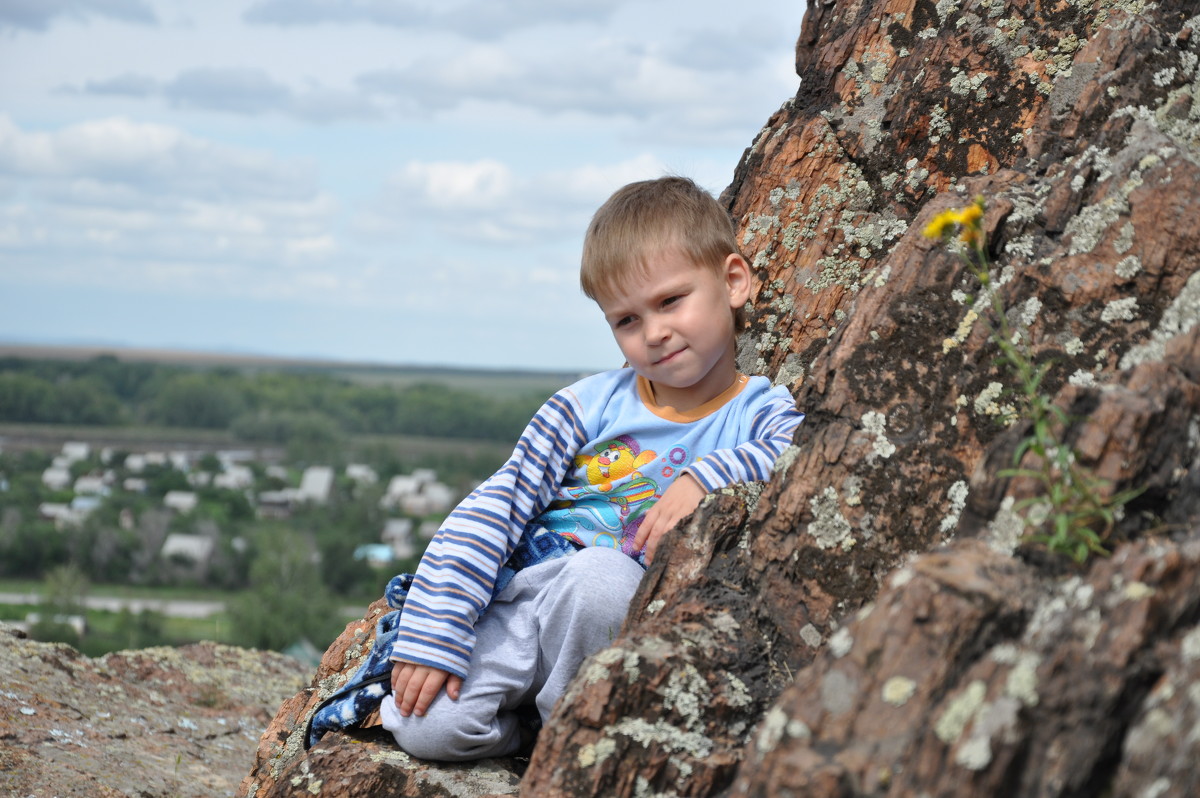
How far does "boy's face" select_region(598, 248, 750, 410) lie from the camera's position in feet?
14.1

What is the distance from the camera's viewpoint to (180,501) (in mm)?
91562

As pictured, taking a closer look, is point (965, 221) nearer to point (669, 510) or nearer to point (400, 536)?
point (669, 510)

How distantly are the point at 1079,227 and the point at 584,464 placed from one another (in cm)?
224

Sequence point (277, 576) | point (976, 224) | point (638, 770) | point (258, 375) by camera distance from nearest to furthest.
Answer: point (976, 224) < point (638, 770) < point (277, 576) < point (258, 375)

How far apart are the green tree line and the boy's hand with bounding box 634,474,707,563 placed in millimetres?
116227

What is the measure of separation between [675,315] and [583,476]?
0.87 meters

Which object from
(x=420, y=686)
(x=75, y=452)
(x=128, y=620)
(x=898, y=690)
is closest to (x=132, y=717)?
(x=420, y=686)

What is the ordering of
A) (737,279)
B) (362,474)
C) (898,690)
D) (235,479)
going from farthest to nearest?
(362,474) → (235,479) → (737,279) → (898,690)

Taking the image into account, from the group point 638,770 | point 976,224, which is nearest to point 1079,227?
point 976,224

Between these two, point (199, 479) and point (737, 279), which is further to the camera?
point (199, 479)

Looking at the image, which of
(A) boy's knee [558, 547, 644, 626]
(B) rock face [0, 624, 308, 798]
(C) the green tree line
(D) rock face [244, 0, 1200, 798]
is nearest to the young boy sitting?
(A) boy's knee [558, 547, 644, 626]

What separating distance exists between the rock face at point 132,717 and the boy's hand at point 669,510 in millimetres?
3204

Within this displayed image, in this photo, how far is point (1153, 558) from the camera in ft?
8.04

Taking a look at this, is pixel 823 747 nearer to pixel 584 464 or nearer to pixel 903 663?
pixel 903 663
